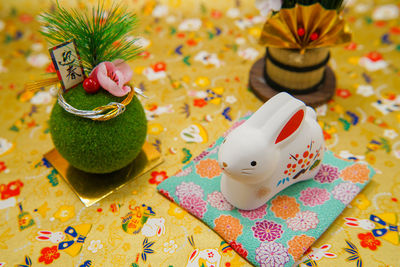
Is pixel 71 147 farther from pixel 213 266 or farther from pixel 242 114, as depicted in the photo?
pixel 242 114

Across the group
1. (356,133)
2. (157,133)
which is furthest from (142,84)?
(356,133)

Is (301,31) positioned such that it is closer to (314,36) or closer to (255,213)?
(314,36)

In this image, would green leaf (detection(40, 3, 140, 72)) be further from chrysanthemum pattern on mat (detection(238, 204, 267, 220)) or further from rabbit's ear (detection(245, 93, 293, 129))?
chrysanthemum pattern on mat (detection(238, 204, 267, 220))

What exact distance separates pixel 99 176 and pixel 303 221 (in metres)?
0.55

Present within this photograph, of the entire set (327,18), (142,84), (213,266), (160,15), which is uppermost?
(327,18)

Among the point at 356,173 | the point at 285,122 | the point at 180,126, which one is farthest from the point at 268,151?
the point at 180,126

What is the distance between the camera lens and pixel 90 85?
0.86 metres

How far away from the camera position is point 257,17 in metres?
1.61

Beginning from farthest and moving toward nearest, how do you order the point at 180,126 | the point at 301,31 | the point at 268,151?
the point at 180,126 → the point at 301,31 → the point at 268,151

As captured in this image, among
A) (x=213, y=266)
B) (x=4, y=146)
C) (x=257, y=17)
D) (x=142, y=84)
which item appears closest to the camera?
(x=213, y=266)

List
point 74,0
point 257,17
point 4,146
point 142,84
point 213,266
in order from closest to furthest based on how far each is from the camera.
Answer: point 213,266 → point 4,146 → point 142,84 → point 257,17 → point 74,0

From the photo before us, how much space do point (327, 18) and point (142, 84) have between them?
658mm

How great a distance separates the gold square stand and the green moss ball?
8cm

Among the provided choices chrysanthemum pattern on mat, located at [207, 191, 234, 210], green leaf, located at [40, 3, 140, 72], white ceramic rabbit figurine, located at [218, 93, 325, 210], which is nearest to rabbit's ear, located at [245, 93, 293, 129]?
white ceramic rabbit figurine, located at [218, 93, 325, 210]
